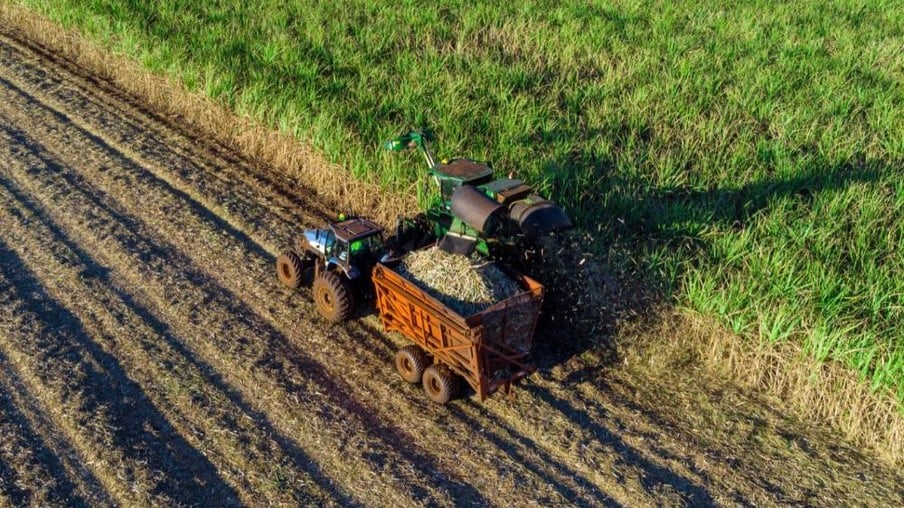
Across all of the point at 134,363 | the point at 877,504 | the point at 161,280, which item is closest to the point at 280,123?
the point at 161,280

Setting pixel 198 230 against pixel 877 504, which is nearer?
pixel 877 504

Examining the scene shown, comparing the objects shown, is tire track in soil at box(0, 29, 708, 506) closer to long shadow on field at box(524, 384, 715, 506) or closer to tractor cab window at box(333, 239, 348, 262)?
tractor cab window at box(333, 239, 348, 262)

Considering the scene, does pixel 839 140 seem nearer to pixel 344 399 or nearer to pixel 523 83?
pixel 523 83

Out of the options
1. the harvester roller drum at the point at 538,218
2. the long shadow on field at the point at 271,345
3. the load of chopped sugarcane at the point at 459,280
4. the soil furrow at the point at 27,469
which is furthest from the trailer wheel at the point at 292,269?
the soil furrow at the point at 27,469

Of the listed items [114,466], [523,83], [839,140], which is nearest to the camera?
[114,466]

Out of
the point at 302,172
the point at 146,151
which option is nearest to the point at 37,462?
the point at 302,172

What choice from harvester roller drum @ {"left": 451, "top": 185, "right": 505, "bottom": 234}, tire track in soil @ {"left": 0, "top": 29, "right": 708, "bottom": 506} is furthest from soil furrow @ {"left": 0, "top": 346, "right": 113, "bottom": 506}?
harvester roller drum @ {"left": 451, "top": 185, "right": 505, "bottom": 234}
